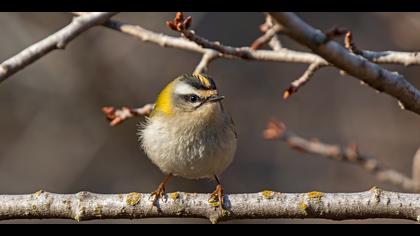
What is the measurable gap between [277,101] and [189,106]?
4876 millimetres

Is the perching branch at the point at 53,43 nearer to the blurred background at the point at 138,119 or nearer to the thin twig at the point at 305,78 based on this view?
the thin twig at the point at 305,78

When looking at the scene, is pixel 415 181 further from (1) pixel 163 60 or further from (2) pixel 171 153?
(1) pixel 163 60

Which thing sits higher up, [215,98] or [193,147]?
[215,98]

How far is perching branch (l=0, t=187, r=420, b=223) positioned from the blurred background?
440 centimetres

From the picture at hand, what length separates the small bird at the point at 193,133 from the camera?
12.6 feet

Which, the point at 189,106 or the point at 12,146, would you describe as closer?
the point at 189,106

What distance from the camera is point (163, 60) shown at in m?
8.14

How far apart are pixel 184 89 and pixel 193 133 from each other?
0.33 metres

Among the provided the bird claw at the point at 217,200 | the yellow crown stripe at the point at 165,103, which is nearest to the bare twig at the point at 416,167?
the bird claw at the point at 217,200

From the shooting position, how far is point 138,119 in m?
7.56

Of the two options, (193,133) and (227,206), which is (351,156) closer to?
(193,133)

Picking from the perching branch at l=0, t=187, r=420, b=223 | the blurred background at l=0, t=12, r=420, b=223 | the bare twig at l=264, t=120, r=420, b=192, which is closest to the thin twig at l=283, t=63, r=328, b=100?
the perching branch at l=0, t=187, r=420, b=223

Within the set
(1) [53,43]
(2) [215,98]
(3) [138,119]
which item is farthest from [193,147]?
(3) [138,119]

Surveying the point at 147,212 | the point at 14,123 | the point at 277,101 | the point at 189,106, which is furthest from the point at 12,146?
the point at 147,212
